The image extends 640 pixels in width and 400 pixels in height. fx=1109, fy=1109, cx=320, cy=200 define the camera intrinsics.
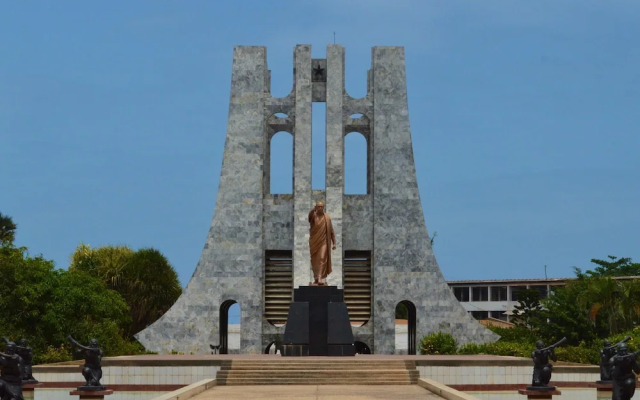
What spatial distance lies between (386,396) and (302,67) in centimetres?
2917

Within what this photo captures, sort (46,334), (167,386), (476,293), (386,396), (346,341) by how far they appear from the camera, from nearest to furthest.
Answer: (386,396) < (167,386) < (346,341) < (46,334) < (476,293)

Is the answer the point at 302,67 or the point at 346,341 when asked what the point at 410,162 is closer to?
the point at 302,67

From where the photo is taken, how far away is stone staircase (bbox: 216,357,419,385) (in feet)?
79.7

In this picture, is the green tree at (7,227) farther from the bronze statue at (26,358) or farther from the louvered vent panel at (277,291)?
the bronze statue at (26,358)

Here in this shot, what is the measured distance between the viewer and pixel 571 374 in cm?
2805

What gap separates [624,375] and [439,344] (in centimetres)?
2398

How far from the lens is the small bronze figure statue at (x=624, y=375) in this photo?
66.0ft

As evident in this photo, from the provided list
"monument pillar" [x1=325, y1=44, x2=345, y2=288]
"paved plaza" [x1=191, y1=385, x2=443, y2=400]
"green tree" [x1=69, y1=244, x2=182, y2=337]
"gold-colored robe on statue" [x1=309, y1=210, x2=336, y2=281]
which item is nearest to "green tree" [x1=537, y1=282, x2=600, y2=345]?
"monument pillar" [x1=325, y1=44, x2=345, y2=288]

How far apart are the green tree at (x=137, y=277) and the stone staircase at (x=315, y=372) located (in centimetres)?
3496

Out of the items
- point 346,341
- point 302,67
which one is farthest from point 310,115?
point 346,341

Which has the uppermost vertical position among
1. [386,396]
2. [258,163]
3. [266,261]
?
[258,163]

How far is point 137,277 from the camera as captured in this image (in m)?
60.1

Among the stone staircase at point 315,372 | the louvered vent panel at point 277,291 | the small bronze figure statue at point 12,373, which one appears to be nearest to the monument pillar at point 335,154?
the louvered vent panel at point 277,291

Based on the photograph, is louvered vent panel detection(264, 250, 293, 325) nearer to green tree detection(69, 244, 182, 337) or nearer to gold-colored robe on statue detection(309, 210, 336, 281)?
green tree detection(69, 244, 182, 337)
